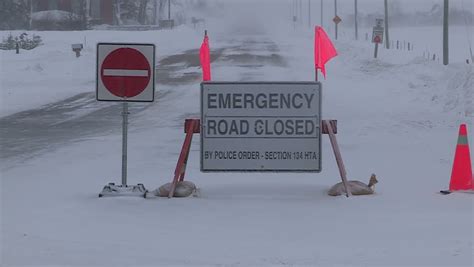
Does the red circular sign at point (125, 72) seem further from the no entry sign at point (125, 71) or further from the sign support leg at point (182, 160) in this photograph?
the sign support leg at point (182, 160)

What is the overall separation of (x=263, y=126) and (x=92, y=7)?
7794 cm

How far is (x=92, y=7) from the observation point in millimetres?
83375

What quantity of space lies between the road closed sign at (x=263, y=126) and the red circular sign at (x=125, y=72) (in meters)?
0.74

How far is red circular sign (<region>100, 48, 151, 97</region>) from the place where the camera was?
25.8 feet

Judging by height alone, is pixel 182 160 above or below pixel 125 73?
below

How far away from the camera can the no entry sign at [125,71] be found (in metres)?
7.86

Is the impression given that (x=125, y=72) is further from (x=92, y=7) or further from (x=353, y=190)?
(x=92, y=7)

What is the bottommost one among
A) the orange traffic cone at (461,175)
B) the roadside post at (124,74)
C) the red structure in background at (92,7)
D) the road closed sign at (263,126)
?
the orange traffic cone at (461,175)

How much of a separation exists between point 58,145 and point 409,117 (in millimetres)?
7458

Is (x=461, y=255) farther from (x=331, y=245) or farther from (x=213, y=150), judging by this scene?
(x=213, y=150)

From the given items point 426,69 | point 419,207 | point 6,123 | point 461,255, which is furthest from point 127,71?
point 426,69

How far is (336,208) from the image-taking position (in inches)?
298

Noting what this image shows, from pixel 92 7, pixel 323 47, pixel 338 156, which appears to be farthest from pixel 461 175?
pixel 92 7

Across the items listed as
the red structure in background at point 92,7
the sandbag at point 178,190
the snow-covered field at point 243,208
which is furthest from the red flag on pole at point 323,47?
the red structure in background at point 92,7
